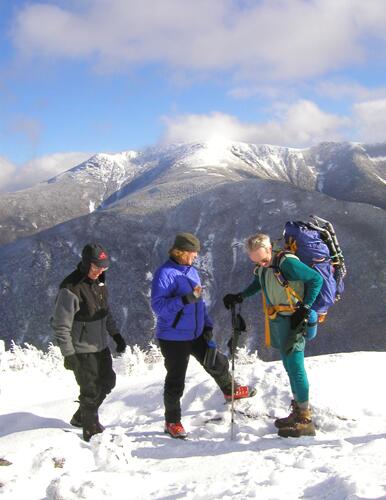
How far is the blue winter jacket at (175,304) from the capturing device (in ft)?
20.7

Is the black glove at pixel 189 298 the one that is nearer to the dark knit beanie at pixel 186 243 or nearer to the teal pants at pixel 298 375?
the dark knit beanie at pixel 186 243

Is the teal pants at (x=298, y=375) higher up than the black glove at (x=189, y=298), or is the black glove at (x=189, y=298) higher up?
the black glove at (x=189, y=298)

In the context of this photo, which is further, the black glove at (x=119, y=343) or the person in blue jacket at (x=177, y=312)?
the black glove at (x=119, y=343)

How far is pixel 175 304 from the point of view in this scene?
6223 millimetres

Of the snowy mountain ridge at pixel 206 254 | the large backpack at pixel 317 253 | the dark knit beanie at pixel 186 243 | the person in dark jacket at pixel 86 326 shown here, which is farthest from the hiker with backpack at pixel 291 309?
the snowy mountain ridge at pixel 206 254

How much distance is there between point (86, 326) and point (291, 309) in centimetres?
298

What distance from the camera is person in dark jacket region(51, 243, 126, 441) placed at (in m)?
6.28

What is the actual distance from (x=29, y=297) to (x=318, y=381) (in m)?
94.9

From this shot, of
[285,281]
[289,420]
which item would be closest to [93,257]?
[285,281]

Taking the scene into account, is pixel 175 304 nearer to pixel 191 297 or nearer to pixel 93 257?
pixel 191 297

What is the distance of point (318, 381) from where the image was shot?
25.3 ft

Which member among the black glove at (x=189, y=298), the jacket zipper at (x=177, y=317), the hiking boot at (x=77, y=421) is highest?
the black glove at (x=189, y=298)

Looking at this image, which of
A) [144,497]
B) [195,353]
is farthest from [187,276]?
[144,497]

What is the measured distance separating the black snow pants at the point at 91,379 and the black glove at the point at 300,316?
2.99 meters
